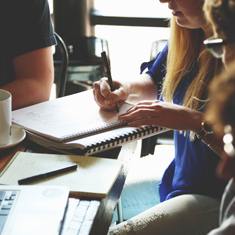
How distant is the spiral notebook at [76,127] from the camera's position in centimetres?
69

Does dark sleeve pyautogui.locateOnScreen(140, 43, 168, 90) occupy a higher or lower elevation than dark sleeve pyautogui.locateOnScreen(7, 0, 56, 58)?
lower

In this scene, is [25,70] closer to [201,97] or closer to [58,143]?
[58,143]

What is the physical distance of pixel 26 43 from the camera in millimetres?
1049

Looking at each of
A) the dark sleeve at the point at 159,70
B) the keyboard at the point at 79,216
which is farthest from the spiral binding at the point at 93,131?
the dark sleeve at the point at 159,70

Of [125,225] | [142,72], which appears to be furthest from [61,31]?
[125,225]

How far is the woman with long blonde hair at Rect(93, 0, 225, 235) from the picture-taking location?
0.75m

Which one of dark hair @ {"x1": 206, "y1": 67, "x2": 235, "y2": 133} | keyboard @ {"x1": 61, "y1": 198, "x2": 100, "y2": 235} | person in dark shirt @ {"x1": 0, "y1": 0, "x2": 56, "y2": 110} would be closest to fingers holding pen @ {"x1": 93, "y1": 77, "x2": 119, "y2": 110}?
person in dark shirt @ {"x1": 0, "y1": 0, "x2": 56, "y2": 110}

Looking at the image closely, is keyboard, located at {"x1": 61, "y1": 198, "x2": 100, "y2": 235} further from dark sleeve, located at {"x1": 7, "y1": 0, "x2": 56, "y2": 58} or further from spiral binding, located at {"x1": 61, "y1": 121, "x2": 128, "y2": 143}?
dark sleeve, located at {"x1": 7, "y1": 0, "x2": 56, "y2": 58}

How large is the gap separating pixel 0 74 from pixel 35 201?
0.76 metres

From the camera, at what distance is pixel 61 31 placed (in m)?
2.75

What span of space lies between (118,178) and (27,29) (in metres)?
0.73

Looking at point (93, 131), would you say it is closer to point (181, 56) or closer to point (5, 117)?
point (5, 117)

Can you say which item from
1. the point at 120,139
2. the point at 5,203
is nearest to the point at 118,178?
the point at 120,139

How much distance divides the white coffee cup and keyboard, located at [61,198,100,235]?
275 millimetres
